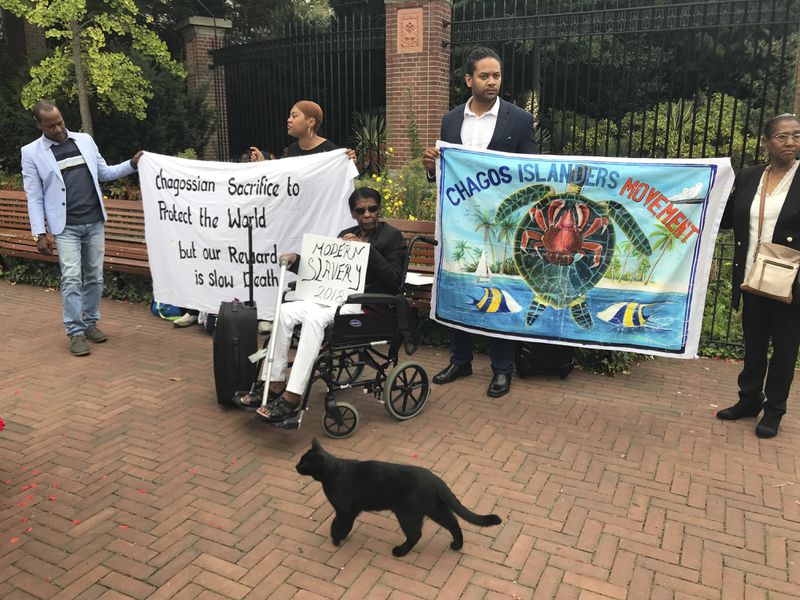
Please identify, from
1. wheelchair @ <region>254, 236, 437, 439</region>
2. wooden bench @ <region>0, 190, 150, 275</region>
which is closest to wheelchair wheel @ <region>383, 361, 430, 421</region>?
wheelchair @ <region>254, 236, 437, 439</region>

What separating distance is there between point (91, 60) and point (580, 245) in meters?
9.23

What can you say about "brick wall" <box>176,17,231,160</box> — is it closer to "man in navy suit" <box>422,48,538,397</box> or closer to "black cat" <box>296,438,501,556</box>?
"man in navy suit" <box>422,48,538,397</box>

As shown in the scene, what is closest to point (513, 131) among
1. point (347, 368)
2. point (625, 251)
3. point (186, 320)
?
point (625, 251)

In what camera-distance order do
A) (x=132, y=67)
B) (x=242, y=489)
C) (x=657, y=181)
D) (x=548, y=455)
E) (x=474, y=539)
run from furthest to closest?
(x=132, y=67) → (x=657, y=181) → (x=548, y=455) → (x=242, y=489) → (x=474, y=539)

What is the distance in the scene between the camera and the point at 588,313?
485 centimetres

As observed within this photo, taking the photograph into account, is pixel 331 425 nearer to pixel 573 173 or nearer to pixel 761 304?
pixel 573 173

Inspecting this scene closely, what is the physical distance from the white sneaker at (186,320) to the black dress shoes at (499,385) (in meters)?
3.28

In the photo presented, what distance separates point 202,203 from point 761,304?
4503 millimetres

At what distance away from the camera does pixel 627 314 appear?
15.7ft

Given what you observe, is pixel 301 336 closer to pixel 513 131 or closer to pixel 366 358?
pixel 366 358

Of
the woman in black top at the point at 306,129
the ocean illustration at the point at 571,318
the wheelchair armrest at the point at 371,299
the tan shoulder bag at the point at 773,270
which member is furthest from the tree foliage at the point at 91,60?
the tan shoulder bag at the point at 773,270

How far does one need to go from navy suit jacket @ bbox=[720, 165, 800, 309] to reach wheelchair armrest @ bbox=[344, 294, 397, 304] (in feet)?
7.13

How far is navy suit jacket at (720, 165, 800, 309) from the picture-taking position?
152 inches

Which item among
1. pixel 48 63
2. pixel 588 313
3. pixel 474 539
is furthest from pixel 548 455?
pixel 48 63
